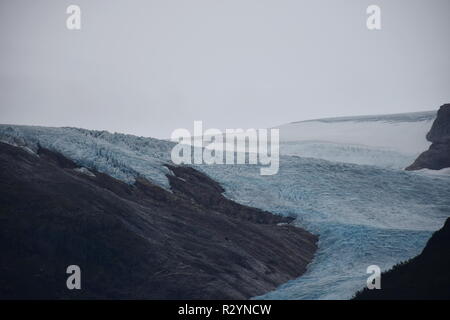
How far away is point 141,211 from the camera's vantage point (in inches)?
1352

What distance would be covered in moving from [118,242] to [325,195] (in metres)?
22.3

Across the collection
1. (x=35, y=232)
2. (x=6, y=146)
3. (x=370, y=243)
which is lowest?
(x=370, y=243)

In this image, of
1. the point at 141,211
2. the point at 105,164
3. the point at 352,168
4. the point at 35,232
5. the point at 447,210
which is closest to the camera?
the point at 35,232

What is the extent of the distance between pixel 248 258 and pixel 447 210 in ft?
72.6

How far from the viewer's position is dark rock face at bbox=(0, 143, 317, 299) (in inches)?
1086

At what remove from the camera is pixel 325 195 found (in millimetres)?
48969

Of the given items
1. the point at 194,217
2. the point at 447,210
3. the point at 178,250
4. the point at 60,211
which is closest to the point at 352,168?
the point at 447,210

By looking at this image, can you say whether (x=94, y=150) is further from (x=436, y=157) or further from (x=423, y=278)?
(x=436, y=157)

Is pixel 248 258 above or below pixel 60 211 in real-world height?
below

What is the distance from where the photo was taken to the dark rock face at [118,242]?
27594mm

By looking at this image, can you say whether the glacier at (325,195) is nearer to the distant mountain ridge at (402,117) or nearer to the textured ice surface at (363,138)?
the textured ice surface at (363,138)

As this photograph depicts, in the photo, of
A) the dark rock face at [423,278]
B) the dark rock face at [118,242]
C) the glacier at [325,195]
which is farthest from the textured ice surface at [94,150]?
the dark rock face at [423,278]

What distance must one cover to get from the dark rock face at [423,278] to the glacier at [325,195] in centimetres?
209
